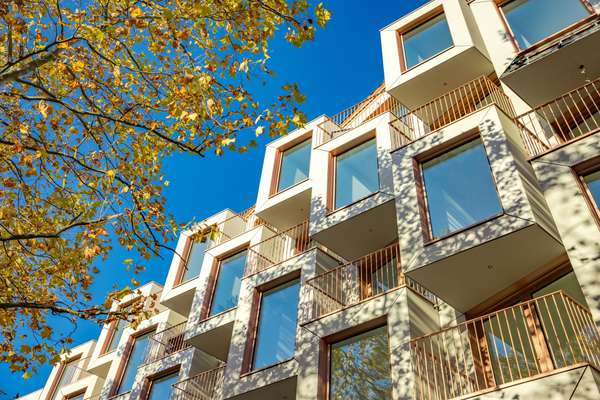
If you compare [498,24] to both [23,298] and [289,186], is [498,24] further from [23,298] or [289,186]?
[23,298]

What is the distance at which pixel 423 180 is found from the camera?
14.0m

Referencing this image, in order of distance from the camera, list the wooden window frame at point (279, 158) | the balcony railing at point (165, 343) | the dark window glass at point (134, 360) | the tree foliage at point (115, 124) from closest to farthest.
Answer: the tree foliage at point (115, 124) → the wooden window frame at point (279, 158) → the balcony railing at point (165, 343) → the dark window glass at point (134, 360)

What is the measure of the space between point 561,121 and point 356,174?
6143 millimetres

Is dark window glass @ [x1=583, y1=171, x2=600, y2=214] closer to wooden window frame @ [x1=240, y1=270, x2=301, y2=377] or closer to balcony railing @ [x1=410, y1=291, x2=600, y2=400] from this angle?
balcony railing @ [x1=410, y1=291, x2=600, y2=400]

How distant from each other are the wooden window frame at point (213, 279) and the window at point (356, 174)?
4.52 metres

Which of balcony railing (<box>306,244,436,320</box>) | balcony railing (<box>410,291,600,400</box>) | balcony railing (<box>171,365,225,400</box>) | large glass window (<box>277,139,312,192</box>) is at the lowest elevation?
balcony railing (<box>410,291,600,400</box>)

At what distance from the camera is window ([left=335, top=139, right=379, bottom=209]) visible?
1672 centimetres

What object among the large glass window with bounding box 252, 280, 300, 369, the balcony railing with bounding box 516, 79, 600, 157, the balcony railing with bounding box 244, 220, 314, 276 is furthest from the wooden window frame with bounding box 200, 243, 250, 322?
the balcony railing with bounding box 516, 79, 600, 157

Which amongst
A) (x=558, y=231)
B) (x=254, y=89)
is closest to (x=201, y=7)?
(x=254, y=89)

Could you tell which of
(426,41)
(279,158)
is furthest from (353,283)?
(426,41)

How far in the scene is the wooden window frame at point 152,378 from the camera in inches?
789

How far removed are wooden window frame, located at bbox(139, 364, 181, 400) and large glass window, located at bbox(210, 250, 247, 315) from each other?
2.42 m

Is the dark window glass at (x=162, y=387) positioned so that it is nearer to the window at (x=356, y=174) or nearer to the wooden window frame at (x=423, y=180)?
the window at (x=356, y=174)

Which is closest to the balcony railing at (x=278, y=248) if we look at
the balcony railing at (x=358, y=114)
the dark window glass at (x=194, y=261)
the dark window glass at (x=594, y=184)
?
the balcony railing at (x=358, y=114)
